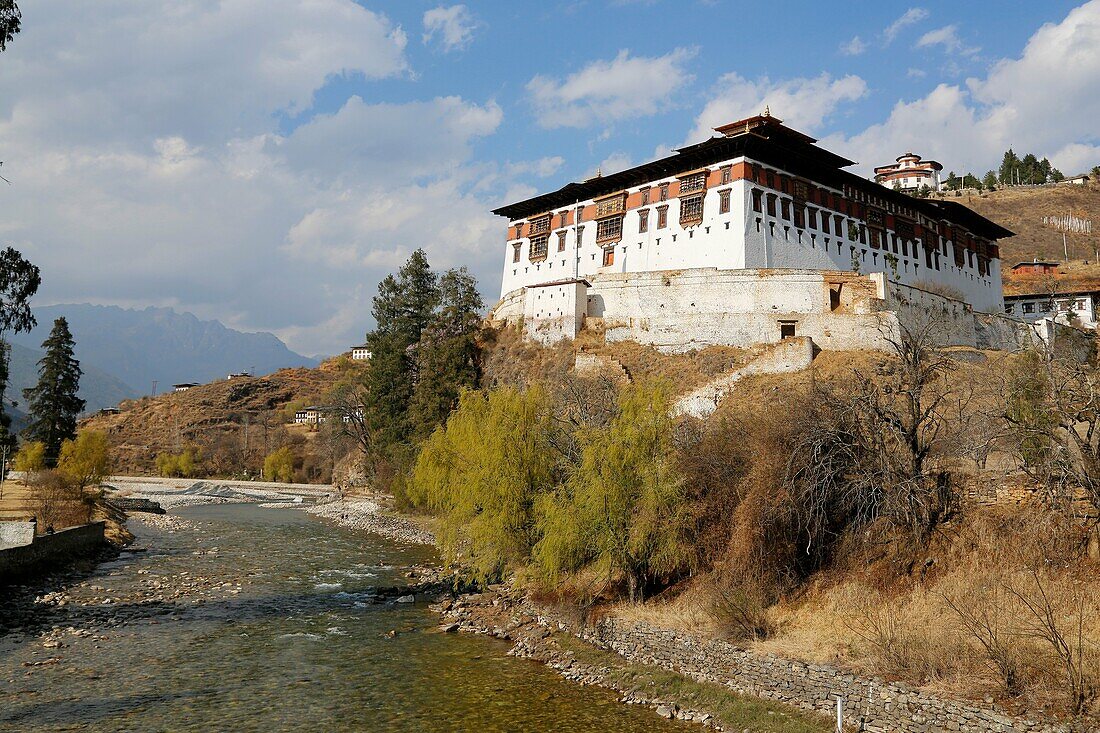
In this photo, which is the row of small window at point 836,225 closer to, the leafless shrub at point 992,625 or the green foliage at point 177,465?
the leafless shrub at point 992,625

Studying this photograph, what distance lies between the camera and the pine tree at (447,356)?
161ft

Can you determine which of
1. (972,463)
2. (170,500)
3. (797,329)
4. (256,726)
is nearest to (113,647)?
(256,726)

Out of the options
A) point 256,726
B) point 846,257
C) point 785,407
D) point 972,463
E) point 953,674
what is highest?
point 846,257

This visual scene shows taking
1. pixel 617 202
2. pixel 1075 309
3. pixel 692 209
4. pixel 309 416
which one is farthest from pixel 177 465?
pixel 1075 309

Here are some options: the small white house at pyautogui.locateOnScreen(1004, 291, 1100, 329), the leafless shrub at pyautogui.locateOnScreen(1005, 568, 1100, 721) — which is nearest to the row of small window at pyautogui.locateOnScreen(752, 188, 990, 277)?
the small white house at pyautogui.locateOnScreen(1004, 291, 1100, 329)

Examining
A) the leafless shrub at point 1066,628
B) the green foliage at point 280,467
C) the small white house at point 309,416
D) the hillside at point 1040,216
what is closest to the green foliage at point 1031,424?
the leafless shrub at point 1066,628

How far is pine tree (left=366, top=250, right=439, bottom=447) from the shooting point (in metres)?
55.0

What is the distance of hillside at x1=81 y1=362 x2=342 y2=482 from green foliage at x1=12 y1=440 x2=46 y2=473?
3813 cm

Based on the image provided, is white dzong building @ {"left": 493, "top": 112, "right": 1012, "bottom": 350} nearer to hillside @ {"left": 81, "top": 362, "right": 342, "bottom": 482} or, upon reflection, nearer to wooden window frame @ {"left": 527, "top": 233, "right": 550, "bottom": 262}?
wooden window frame @ {"left": 527, "top": 233, "right": 550, "bottom": 262}

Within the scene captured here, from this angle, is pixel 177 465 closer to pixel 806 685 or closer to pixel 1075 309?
pixel 806 685

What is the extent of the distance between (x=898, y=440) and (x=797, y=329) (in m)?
23.3

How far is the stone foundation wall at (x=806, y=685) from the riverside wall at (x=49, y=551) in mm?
20650

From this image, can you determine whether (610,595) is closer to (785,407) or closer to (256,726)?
(785,407)

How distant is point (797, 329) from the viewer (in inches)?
1721
